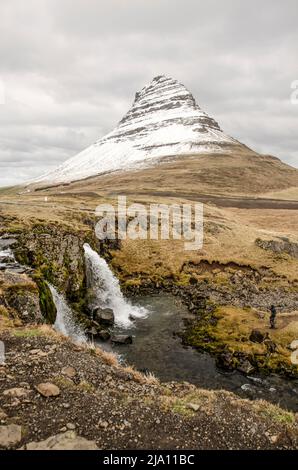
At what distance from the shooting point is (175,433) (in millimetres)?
13391

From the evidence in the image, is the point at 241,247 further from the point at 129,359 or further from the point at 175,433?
the point at 175,433

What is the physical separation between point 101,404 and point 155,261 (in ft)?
137

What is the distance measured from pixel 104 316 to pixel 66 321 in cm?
572

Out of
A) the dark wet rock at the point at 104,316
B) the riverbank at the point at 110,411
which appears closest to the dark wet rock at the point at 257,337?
the dark wet rock at the point at 104,316

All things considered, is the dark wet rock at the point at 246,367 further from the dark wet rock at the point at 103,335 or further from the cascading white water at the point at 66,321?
the cascading white water at the point at 66,321

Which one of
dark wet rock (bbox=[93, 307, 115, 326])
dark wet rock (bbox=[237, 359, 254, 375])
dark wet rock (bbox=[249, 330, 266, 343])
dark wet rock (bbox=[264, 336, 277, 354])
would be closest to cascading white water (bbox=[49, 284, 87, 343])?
dark wet rock (bbox=[93, 307, 115, 326])

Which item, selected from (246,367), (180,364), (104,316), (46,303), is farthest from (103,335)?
(246,367)

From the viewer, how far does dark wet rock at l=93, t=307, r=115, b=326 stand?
37.4 metres

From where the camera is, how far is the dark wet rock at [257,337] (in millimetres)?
33844

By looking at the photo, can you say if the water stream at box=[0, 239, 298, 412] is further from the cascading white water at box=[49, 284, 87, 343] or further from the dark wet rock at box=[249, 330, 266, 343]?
the dark wet rock at box=[249, 330, 266, 343]

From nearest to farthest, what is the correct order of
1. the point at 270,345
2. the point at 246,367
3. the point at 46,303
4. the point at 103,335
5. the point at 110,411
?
the point at 110,411
the point at 46,303
the point at 246,367
the point at 270,345
the point at 103,335

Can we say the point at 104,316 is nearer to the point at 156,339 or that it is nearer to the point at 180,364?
the point at 156,339

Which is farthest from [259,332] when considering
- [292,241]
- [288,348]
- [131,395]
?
[292,241]

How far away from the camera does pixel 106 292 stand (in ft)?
147
